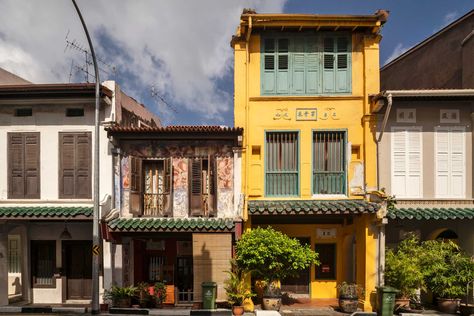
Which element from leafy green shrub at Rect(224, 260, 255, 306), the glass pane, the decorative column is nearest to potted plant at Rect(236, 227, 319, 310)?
leafy green shrub at Rect(224, 260, 255, 306)

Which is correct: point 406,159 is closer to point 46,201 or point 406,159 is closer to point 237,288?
point 237,288

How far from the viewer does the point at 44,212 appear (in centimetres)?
1314

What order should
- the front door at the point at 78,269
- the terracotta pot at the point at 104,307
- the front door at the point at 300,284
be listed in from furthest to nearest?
the front door at the point at 300,284, the front door at the point at 78,269, the terracotta pot at the point at 104,307

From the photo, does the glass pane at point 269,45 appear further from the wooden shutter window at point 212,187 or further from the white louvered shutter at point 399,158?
the white louvered shutter at point 399,158

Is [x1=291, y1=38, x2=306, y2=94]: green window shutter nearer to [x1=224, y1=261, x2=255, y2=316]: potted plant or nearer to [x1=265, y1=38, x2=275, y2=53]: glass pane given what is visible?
[x1=265, y1=38, x2=275, y2=53]: glass pane

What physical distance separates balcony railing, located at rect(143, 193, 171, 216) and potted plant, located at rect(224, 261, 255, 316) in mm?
3606

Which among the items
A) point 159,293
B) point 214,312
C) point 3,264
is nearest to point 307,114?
point 214,312

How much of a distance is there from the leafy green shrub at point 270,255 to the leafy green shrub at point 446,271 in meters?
4.38

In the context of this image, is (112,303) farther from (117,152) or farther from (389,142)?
(389,142)

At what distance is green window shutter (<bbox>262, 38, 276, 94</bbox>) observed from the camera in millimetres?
14344

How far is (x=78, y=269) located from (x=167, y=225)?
5230 mm

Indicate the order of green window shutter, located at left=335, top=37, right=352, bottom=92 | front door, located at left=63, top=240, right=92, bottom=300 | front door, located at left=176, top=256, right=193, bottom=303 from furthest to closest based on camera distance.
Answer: front door, located at left=63, top=240, right=92, bottom=300 → front door, located at left=176, top=256, right=193, bottom=303 → green window shutter, located at left=335, top=37, right=352, bottom=92

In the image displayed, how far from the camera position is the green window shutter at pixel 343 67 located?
14.3 meters

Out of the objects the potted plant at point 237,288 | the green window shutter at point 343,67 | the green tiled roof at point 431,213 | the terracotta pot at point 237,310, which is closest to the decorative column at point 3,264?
the potted plant at point 237,288
